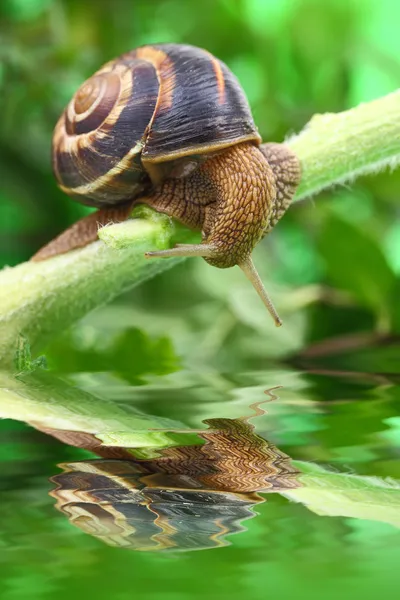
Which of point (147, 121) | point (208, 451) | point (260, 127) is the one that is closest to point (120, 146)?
point (147, 121)

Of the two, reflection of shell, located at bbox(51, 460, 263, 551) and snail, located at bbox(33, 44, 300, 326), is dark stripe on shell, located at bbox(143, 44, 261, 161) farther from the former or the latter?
reflection of shell, located at bbox(51, 460, 263, 551)

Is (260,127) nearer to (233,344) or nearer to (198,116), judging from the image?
(233,344)

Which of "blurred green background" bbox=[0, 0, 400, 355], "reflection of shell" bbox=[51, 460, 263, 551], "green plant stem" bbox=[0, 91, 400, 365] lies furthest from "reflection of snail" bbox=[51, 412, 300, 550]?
"blurred green background" bbox=[0, 0, 400, 355]

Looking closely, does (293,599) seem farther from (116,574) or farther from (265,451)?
(265,451)

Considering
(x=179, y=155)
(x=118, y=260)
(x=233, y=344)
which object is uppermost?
(x=179, y=155)

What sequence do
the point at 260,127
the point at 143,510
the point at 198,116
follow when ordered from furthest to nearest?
the point at 260,127 → the point at 198,116 → the point at 143,510

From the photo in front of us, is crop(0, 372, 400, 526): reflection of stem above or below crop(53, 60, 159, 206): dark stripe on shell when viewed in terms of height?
below
